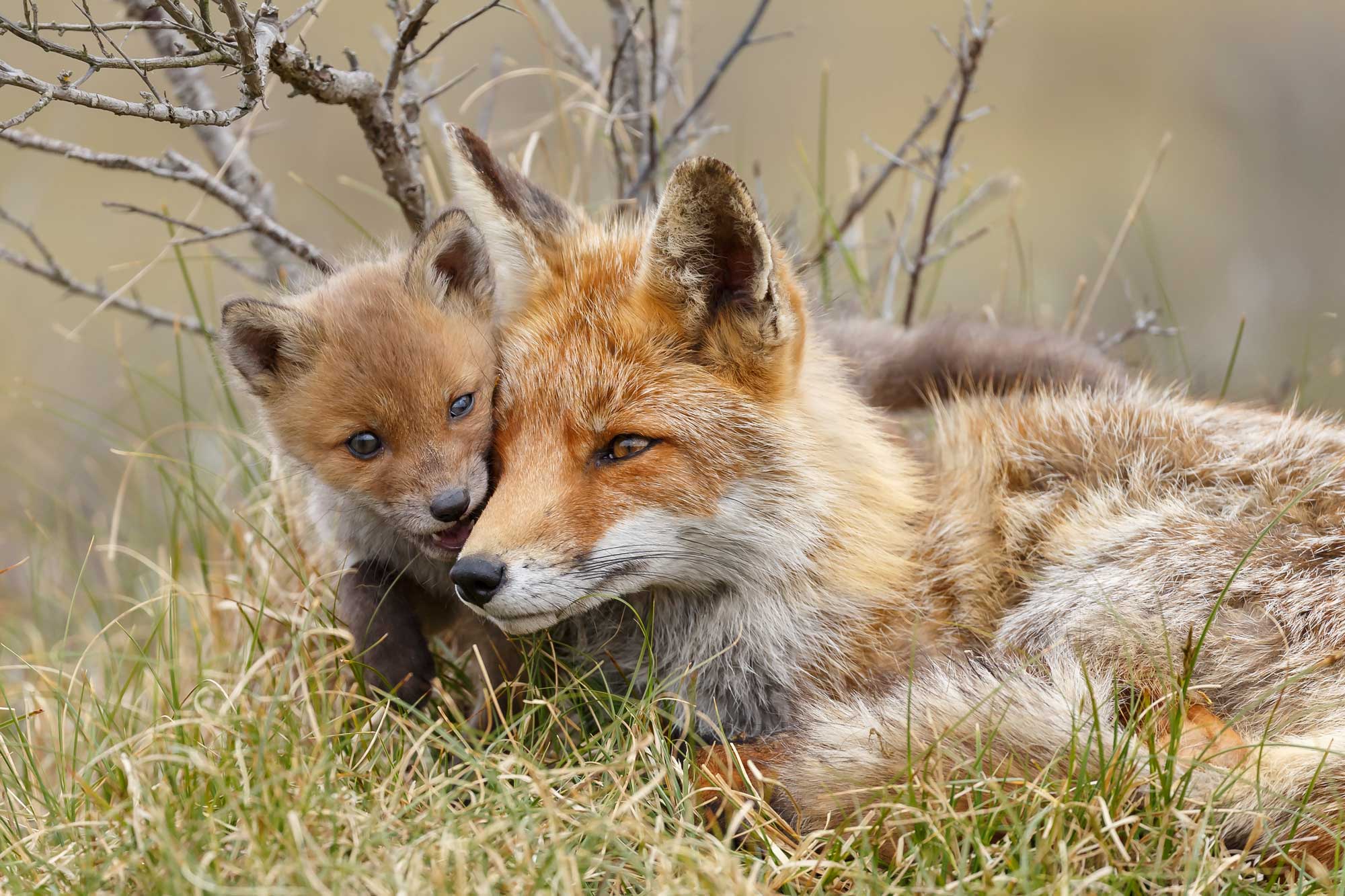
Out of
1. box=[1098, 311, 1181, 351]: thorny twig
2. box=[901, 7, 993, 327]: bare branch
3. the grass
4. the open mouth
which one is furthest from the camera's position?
box=[1098, 311, 1181, 351]: thorny twig

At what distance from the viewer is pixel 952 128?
4609mm

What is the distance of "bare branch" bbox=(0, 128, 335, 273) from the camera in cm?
366

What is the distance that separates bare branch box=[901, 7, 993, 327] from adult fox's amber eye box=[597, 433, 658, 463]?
2344 mm

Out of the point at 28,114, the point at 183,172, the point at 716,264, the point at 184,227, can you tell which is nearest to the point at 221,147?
the point at 183,172

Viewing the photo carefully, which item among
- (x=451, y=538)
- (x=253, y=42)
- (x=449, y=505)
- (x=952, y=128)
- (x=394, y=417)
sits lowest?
(x=451, y=538)

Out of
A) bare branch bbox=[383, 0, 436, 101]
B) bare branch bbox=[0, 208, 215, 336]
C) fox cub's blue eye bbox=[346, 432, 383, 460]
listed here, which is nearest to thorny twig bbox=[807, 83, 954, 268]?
bare branch bbox=[383, 0, 436, 101]

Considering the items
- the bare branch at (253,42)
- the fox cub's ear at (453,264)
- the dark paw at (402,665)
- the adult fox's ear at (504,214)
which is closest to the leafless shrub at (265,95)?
the bare branch at (253,42)

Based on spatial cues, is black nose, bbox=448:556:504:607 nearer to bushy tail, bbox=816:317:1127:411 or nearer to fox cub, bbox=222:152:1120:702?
fox cub, bbox=222:152:1120:702

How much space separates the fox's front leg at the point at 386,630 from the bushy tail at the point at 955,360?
1826 millimetres

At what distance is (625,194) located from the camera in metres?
4.94

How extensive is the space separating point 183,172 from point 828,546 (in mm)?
2569

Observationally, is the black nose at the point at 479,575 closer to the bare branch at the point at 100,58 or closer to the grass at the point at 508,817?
the grass at the point at 508,817

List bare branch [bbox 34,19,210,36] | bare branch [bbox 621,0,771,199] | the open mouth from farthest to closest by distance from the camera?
bare branch [bbox 621,0,771,199]
the open mouth
bare branch [bbox 34,19,210,36]

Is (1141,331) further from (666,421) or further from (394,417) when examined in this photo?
(394,417)
